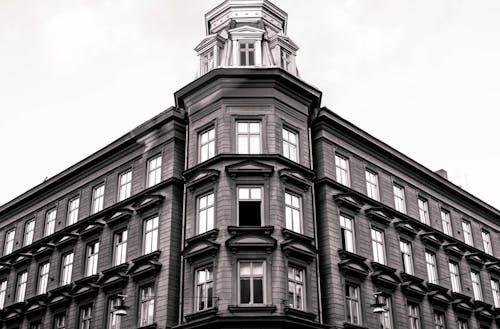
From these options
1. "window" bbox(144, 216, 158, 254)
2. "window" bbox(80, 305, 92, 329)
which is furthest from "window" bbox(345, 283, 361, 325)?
"window" bbox(80, 305, 92, 329)

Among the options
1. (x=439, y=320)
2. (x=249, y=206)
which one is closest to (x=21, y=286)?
(x=249, y=206)

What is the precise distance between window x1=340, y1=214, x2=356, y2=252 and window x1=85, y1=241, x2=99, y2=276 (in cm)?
1391

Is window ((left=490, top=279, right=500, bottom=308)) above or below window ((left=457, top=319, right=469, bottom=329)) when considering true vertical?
above

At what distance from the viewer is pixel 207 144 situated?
3319 centimetres

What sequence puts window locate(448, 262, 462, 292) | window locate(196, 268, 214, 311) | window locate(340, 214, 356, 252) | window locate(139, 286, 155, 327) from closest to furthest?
window locate(196, 268, 214, 311) → window locate(139, 286, 155, 327) → window locate(340, 214, 356, 252) → window locate(448, 262, 462, 292)

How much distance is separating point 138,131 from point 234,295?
1303cm

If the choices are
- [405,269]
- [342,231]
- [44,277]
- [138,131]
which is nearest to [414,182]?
[405,269]

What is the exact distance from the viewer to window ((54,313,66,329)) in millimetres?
37209

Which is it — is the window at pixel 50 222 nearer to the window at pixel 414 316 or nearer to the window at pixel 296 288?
the window at pixel 296 288

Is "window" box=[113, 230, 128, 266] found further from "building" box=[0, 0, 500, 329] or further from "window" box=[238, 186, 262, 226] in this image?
"window" box=[238, 186, 262, 226]

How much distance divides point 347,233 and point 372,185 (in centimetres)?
499

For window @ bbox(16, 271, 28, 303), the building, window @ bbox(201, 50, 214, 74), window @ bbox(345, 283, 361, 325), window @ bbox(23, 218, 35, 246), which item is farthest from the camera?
window @ bbox(23, 218, 35, 246)

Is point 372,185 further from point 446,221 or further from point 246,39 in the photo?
point 246,39

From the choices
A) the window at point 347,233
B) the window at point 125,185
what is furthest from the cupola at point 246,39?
the window at point 347,233
